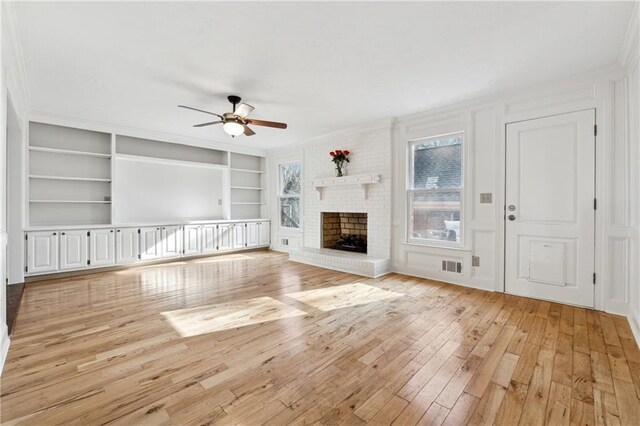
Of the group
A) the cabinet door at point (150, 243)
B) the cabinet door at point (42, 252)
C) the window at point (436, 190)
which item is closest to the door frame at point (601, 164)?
the window at point (436, 190)

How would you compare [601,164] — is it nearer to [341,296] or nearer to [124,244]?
[341,296]

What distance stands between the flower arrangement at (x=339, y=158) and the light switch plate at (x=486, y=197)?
2431 mm

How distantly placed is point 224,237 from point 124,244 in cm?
195

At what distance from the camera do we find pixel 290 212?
7.18m

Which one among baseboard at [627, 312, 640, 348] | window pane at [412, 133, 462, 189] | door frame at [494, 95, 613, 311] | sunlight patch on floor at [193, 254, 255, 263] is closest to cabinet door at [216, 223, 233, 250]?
sunlight patch on floor at [193, 254, 255, 263]

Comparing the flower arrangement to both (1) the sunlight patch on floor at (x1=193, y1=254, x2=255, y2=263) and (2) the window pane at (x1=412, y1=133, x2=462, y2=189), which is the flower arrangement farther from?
(1) the sunlight patch on floor at (x1=193, y1=254, x2=255, y2=263)

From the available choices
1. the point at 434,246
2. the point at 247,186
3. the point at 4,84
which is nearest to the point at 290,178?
the point at 247,186

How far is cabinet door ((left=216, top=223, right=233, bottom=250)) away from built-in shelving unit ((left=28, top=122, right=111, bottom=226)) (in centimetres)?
204

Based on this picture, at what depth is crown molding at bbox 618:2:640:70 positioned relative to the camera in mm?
2274

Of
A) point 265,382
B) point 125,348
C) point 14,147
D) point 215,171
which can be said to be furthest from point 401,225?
point 14,147

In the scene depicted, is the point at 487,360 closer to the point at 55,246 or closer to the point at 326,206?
the point at 326,206

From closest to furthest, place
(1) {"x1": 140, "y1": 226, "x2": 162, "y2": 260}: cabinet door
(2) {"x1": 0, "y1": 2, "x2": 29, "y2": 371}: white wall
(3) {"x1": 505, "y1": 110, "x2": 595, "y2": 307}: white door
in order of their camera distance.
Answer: (2) {"x1": 0, "y1": 2, "x2": 29, "y2": 371}: white wall
(3) {"x1": 505, "y1": 110, "x2": 595, "y2": 307}: white door
(1) {"x1": 140, "y1": 226, "x2": 162, "y2": 260}: cabinet door

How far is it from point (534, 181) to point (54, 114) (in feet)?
22.8

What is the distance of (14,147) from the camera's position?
13.5 feet
